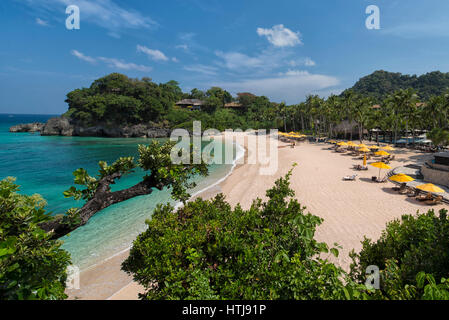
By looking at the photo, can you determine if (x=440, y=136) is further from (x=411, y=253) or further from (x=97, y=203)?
(x=97, y=203)

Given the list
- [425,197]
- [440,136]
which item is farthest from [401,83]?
[425,197]

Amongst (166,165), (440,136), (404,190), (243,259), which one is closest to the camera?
(243,259)

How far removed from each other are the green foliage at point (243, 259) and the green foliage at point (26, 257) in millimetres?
1958

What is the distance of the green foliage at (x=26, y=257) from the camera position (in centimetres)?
281

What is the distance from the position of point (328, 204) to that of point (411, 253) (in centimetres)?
1104

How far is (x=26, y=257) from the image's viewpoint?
9.93 ft

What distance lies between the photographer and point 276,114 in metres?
80.6

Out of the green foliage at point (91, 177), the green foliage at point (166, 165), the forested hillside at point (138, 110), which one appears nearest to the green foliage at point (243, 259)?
the green foliage at point (166, 165)

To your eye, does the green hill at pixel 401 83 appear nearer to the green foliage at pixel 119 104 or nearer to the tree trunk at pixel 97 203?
the green foliage at pixel 119 104

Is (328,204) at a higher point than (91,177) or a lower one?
lower

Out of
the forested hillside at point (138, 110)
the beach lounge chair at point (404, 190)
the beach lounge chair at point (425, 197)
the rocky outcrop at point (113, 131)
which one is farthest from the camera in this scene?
the rocky outcrop at point (113, 131)

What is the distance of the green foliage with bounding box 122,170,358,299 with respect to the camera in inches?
138
